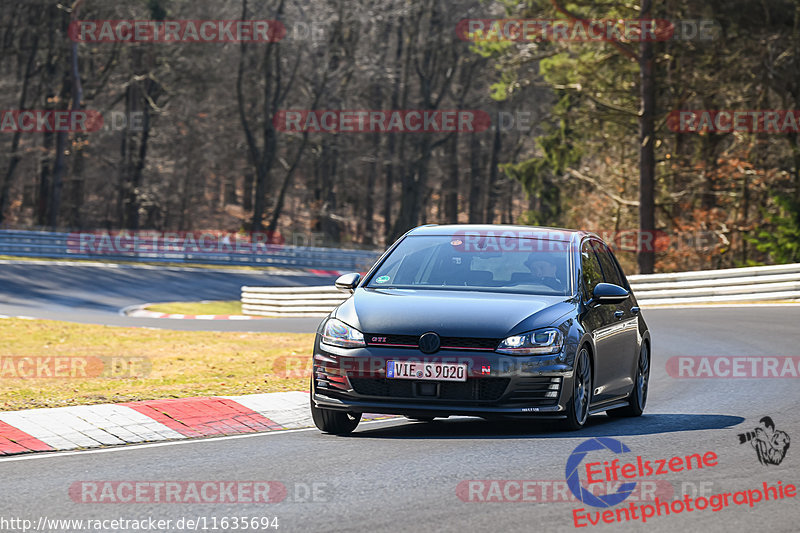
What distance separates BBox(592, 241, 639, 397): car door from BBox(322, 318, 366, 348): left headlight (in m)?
2.38

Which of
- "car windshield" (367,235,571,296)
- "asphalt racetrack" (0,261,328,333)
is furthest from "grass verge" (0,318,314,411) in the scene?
"asphalt racetrack" (0,261,328,333)

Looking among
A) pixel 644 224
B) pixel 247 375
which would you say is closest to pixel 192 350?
pixel 247 375

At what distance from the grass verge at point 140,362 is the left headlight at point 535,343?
382 centimetres

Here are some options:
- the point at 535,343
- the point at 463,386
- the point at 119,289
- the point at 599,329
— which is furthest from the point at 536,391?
the point at 119,289

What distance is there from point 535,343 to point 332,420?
5.57 ft

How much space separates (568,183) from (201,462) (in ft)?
134

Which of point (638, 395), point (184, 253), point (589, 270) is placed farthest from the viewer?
point (184, 253)

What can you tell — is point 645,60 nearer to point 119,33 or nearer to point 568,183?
point 568,183

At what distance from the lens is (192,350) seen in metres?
18.8

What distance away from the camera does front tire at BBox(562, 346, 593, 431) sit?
8891 mm

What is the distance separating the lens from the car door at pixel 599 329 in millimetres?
9500

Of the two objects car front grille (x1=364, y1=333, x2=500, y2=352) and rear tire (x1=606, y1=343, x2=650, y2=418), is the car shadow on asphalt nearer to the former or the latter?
rear tire (x1=606, y1=343, x2=650, y2=418)

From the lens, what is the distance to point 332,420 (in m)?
9.19

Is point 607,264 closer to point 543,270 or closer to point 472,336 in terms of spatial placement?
point 543,270
